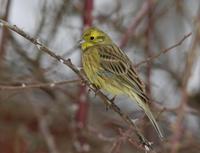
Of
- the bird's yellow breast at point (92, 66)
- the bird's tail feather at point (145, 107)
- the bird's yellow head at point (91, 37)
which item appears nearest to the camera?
the bird's tail feather at point (145, 107)

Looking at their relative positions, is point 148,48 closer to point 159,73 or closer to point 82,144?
point 82,144

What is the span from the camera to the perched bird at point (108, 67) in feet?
17.6

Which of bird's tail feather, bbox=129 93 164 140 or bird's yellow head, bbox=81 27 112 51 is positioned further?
bird's yellow head, bbox=81 27 112 51

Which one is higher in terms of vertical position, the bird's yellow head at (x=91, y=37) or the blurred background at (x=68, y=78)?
the blurred background at (x=68, y=78)

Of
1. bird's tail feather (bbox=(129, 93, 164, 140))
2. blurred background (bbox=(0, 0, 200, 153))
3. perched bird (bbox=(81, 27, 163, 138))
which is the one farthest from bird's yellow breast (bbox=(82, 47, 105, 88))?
blurred background (bbox=(0, 0, 200, 153))

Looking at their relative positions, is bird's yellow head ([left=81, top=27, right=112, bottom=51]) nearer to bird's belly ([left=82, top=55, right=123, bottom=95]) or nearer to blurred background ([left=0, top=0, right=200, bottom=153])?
bird's belly ([left=82, top=55, right=123, bottom=95])

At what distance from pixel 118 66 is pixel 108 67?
8 centimetres

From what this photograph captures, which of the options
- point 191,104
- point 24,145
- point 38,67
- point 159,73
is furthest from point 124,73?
point 159,73

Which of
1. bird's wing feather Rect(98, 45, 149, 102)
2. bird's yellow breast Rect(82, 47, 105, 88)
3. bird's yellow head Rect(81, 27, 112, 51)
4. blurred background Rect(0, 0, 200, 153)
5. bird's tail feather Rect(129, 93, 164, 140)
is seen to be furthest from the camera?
blurred background Rect(0, 0, 200, 153)

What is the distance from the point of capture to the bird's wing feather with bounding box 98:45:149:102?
210 inches

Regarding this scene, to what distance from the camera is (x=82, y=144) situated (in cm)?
709

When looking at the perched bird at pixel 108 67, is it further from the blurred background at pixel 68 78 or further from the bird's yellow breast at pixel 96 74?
the blurred background at pixel 68 78

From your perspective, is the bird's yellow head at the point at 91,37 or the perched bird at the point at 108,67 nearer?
the perched bird at the point at 108,67

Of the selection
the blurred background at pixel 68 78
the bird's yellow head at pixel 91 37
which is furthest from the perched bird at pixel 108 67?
the blurred background at pixel 68 78
